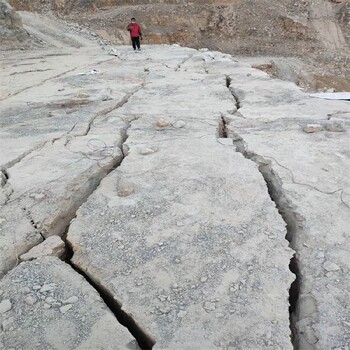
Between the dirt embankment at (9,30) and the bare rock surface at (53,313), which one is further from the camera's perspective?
the dirt embankment at (9,30)

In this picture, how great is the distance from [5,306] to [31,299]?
104 mm

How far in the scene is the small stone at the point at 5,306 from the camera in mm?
1657

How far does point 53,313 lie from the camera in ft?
5.42

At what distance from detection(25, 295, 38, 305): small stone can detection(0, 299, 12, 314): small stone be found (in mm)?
68

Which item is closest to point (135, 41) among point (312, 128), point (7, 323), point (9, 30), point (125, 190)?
point (9, 30)

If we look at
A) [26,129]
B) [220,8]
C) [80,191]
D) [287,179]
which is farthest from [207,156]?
[220,8]

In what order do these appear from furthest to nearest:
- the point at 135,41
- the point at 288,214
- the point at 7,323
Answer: the point at 135,41 → the point at 288,214 → the point at 7,323

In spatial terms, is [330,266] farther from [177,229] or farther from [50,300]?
[50,300]

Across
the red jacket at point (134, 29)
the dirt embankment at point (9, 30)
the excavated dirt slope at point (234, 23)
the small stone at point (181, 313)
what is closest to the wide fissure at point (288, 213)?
the small stone at point (181, 313)

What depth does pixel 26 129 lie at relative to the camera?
12.6ft

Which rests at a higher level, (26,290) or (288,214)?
(26,290)

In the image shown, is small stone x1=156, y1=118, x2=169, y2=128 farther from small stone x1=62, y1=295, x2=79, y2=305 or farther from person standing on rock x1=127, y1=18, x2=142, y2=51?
person standing on rock x1=127, y1=18, x2=142, y2=51

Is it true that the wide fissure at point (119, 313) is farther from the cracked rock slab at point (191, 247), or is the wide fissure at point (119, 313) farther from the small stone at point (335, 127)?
the small stone at point (335, 127)

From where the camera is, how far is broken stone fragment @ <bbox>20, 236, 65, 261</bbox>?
198 centimetres
